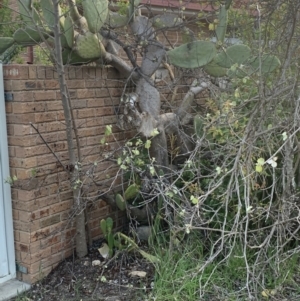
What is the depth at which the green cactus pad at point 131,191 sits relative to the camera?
4008 millimetres

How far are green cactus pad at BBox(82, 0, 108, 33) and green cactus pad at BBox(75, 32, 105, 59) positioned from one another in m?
0.08

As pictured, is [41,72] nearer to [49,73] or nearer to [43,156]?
[49,73]

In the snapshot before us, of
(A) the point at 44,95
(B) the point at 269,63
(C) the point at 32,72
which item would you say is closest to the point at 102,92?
(A) the point at 44,95

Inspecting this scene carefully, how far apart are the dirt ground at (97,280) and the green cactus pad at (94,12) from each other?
77.6 inches

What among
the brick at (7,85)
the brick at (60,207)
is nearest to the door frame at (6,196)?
the brick at (7,85)

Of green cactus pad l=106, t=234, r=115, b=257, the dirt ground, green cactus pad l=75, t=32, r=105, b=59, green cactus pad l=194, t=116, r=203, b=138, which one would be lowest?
the dirt ground

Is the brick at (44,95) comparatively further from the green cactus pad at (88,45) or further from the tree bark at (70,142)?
the green cactus pad at (88,45)

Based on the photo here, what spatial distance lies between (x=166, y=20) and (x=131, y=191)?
188 centimetres

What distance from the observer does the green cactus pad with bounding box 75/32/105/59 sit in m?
3.89

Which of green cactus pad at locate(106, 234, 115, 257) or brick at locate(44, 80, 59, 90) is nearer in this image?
brick at locate(44, 80, 59, 90)

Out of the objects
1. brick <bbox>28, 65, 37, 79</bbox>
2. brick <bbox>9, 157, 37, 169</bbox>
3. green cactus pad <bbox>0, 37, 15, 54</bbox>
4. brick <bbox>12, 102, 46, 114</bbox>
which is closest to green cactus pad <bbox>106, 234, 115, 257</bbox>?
brick <bbox>9, 157, 37, 169</bbox>

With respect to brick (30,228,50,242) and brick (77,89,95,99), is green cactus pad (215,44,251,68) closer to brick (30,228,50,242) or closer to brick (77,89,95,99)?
brick (77,89,95,99)

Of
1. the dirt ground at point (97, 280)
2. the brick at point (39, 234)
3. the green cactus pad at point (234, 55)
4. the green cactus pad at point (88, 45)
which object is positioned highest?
the green cactus pad at point (88, 45)

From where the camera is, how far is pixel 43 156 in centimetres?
370
